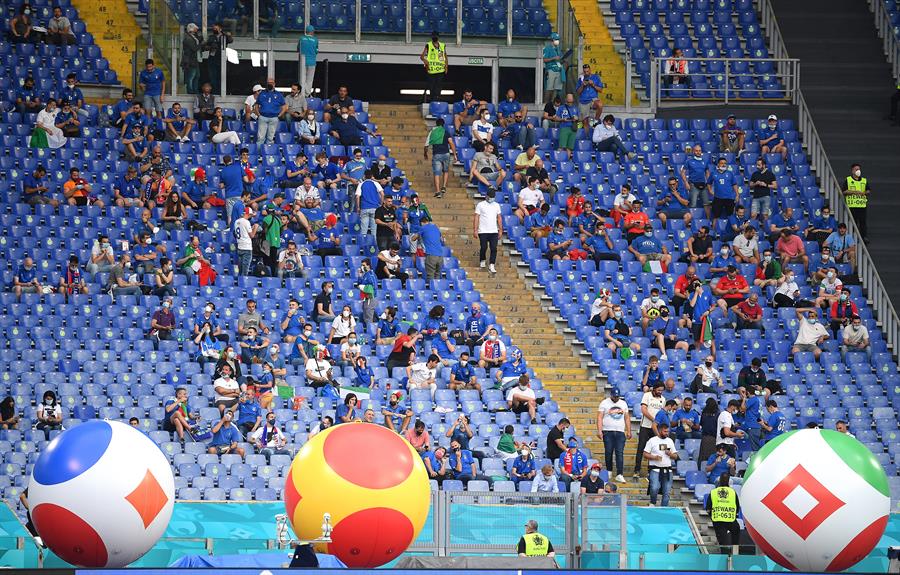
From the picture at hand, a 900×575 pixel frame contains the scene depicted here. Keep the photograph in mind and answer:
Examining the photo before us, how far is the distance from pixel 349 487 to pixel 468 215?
18450 mm

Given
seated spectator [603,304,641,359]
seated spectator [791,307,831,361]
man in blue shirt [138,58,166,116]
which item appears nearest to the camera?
seated spectator [603,304,641,359]

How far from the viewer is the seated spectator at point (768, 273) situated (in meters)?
30.1

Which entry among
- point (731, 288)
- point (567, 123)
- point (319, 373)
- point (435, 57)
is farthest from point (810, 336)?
point (435, 57)

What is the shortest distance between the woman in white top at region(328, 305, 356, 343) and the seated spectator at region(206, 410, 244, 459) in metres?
2.95

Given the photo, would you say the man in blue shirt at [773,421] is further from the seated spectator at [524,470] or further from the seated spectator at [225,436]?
the seated spectator at [225,436]

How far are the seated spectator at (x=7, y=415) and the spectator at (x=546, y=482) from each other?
7758 mm

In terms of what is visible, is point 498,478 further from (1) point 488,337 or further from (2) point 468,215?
(2) point 468,215

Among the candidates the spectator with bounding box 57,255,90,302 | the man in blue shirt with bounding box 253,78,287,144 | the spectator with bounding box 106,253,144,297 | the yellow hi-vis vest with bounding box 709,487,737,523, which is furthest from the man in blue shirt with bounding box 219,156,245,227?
the yellow hi-vis vest with bounding box 709,487,737,523

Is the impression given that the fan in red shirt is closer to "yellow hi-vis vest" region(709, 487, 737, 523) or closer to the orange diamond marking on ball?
"yellow hi-vis vest" region(709, 487, 737, 523)

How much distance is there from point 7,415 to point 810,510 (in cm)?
1378

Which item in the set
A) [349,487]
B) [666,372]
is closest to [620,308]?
[666,372]

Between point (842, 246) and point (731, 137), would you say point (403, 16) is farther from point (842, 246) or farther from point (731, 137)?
point (842, 246)

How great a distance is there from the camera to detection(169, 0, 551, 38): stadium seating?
34531 millimetres

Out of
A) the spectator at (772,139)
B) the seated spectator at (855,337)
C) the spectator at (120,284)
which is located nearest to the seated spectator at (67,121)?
the spectator at (120,284)
